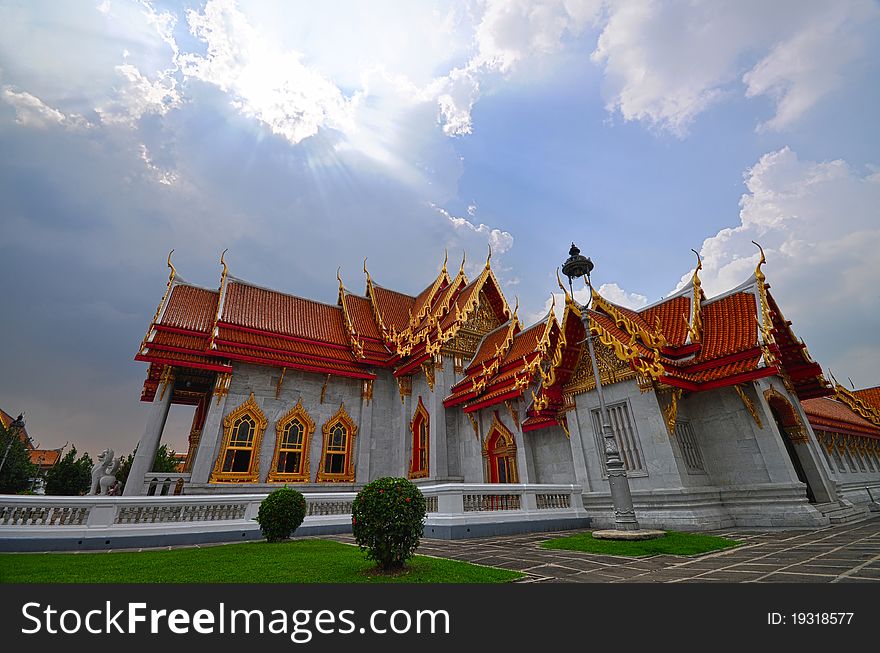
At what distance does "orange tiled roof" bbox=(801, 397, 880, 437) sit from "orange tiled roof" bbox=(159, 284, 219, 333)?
23699 mm

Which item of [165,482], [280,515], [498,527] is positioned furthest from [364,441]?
[498,527]

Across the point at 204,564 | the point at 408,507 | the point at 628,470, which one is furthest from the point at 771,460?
the point at 204,564

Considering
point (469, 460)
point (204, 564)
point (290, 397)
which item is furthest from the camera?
point (290, 397)

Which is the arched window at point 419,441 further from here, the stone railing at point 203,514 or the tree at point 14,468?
the tree at point 14,468

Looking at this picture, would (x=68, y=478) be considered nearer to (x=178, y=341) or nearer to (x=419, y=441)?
(x=178, y=341)

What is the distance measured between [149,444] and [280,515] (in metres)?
7.70

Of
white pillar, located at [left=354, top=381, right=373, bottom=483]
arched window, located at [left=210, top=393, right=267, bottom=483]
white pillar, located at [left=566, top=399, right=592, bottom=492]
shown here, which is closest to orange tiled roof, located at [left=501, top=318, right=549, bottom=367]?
white pillar, located at [left=566, top=399, right=592, bottom=492]

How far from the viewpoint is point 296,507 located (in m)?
8.99

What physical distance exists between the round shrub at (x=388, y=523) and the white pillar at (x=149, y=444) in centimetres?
1146

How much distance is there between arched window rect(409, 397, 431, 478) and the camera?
54.3ft

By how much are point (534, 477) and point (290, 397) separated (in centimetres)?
1049

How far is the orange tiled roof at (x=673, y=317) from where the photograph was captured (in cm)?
1104

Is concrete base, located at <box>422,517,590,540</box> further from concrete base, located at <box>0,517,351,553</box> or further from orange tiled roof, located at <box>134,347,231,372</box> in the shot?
orange tiled roof, located at <box>134,347,231,372</box>

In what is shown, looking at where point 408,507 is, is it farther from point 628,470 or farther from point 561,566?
point 628,470
